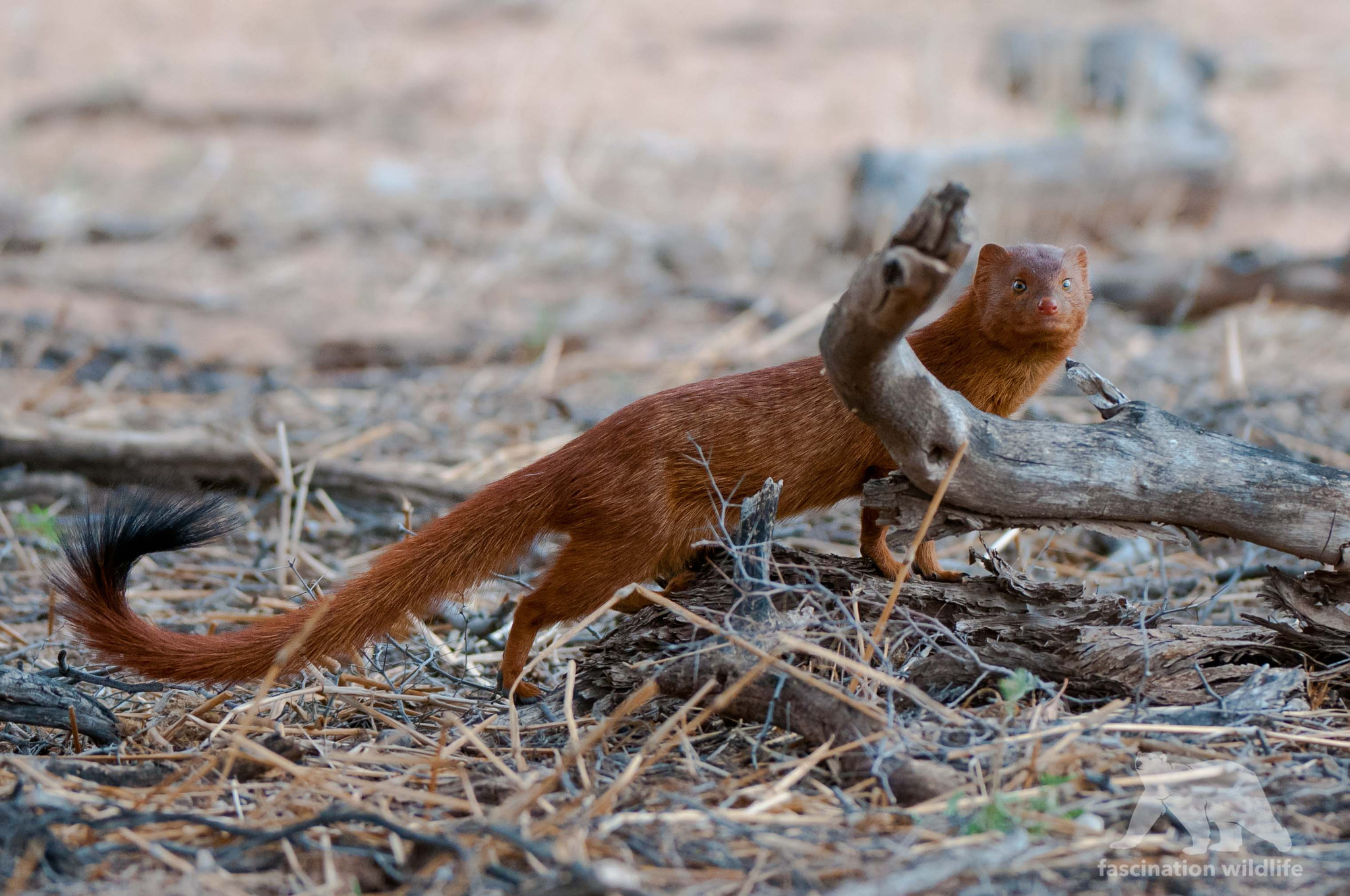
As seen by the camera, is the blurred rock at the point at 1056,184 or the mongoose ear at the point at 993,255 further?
the blurred rock at the point at 1056,184

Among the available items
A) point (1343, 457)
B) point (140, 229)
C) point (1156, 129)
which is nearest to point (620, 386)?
point (1343, 457)

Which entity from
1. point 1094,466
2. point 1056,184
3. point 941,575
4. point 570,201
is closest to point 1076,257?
point 1094,466

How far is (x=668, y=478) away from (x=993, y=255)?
0.93 meters

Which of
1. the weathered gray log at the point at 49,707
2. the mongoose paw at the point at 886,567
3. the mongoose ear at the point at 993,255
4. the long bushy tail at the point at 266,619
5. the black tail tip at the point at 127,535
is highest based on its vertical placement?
the mongoose ear at the point at 993,255

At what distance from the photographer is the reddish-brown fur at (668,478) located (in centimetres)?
262

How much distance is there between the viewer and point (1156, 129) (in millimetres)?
9234

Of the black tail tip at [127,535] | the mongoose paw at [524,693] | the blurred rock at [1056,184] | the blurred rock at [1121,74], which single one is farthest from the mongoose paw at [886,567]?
the blurred rock at [1121,74]

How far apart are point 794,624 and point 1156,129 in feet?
27.4

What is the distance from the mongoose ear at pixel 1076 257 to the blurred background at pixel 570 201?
2031mm

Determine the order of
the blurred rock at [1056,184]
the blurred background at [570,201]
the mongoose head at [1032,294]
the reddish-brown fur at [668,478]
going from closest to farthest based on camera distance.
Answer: the mongoose head at [1032,294]
the reddish-brown fur at [668,478]
the blurred background at [570,201]
the blurred rock at [1056,184]

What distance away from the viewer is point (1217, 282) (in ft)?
21.1

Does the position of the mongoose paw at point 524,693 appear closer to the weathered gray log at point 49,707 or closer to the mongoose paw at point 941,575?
the weathered gray log at point 49,707

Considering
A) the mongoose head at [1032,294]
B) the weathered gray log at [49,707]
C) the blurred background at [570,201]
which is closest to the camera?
Result: the weathered gray log at [49,707]

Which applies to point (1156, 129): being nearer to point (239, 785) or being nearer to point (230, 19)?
point (239, 785)
